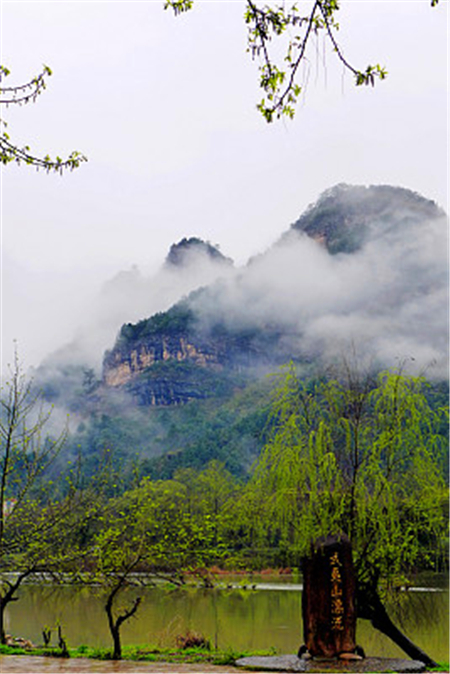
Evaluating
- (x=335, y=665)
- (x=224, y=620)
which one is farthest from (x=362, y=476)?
(x=224, y=620)

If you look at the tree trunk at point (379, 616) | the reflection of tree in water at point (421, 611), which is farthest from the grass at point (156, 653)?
the reflection of tree in water at point (421, 611)

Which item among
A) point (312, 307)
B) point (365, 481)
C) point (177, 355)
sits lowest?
point (365, 481)

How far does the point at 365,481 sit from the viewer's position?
7.05 metres

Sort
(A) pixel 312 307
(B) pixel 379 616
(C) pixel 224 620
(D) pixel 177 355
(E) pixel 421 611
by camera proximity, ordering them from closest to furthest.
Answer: (B) pixel 379 616
(E) pixel 421 611
(C) pixel 224 620
(D) pixel 177 355
(A) pixel 312 307

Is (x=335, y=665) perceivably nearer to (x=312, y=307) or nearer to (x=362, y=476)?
(x=362, y=476)

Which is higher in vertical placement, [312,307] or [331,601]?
[312,307]

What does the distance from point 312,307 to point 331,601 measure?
66417 mm

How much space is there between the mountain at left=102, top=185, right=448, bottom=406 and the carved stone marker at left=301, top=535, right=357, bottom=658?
170ft

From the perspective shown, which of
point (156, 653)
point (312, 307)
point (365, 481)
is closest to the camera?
point (365, 481)

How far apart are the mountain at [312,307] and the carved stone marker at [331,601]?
5185cm

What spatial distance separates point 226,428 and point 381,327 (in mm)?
24936

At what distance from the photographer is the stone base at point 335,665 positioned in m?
5.54

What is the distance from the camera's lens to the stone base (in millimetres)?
5535

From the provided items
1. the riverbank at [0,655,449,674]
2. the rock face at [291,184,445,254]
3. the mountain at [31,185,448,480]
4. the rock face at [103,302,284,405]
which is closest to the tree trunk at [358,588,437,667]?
the riverbank at [0,655,449,674]
